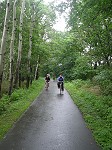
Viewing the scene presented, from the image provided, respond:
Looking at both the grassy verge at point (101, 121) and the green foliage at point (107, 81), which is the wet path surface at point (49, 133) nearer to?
the grassy verge at point (101, 121)

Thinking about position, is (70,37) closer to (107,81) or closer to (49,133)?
(107,81)

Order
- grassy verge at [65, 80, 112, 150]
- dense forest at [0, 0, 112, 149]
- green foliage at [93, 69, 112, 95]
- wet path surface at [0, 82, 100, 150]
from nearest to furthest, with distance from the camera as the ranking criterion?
wet path surface at [0, 82, 100, 150] < grassy verge at [65, 80, 112, 150] < dense forest at [0, 0, 112, 149] < green foliage at [93, 69, 112, 95]

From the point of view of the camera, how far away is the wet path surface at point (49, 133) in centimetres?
732

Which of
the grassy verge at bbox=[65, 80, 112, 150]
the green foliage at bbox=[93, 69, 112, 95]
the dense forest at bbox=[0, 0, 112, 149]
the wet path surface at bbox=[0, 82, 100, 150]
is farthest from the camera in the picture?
the green foliage at bbox=[93, 69, 112, 95]

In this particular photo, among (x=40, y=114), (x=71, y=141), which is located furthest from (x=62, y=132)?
(x=40, y=114)

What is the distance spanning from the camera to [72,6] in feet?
47.1

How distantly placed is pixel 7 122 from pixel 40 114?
225cm

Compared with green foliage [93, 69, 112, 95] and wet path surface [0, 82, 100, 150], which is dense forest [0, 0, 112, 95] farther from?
wet path surface [0, 82, 100, 150]

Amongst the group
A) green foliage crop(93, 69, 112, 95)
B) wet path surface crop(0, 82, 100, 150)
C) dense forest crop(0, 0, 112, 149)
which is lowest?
wet path surface crop(0, 82, 100, 150)

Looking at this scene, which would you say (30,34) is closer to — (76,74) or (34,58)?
(34,58)

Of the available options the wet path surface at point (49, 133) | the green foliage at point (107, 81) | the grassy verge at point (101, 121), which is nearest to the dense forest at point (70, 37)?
→ the green foliage at point (107, 81)

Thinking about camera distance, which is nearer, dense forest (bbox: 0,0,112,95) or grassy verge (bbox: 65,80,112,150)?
grassy verge (bbox: 65,80,112,150)

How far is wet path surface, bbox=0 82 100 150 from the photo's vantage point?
7.32m

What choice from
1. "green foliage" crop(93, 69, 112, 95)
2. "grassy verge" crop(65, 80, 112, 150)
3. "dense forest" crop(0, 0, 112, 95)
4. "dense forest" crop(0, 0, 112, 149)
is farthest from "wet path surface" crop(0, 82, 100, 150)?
"dense forest" crop(0, 0, 112, 95)
